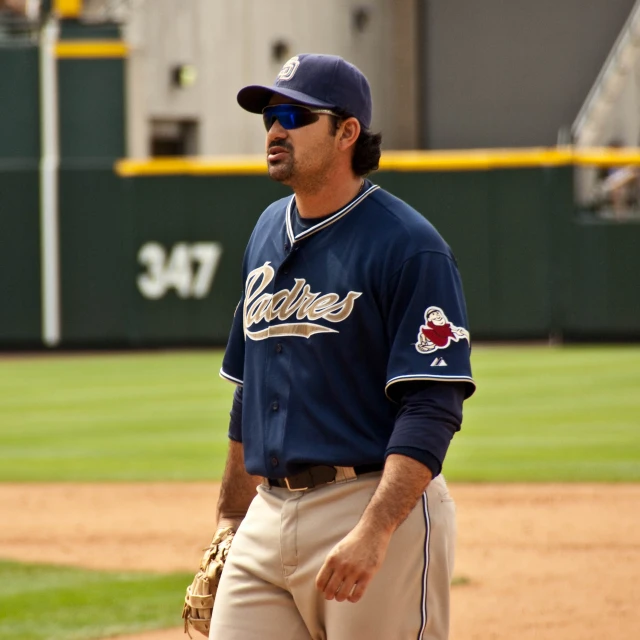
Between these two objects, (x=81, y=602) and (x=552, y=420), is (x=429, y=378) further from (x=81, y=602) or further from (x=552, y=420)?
(x=552, y=420)

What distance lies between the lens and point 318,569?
2.89 m

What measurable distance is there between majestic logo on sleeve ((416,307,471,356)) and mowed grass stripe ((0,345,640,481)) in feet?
22.0

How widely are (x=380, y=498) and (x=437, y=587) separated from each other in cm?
31

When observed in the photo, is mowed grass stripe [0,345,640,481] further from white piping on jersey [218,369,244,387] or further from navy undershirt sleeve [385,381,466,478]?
navy undershirt sleeve [385,381,466,478]

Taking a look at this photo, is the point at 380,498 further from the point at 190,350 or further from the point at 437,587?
the point at 190,350

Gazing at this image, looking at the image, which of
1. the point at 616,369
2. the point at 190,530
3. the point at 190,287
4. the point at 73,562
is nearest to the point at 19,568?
the point at 73,562

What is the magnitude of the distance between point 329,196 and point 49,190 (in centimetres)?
1712

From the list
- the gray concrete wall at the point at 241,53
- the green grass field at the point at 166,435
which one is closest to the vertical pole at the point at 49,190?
the gray concrete wall at the point at 241,53

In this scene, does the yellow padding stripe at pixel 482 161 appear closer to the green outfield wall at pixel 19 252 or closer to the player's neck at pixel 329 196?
the green outfield wall at pixel 19 252

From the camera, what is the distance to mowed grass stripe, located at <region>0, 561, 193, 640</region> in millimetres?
5555

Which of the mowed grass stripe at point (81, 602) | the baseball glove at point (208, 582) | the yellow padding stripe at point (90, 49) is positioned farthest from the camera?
the yellow padding stripe at point (90, 49)

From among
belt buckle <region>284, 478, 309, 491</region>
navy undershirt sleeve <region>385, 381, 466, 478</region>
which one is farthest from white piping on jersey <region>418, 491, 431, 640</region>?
belt buckle <region>284, 478, 309, 491</region>

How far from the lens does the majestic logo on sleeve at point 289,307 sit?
9.59ft

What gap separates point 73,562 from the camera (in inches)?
277
